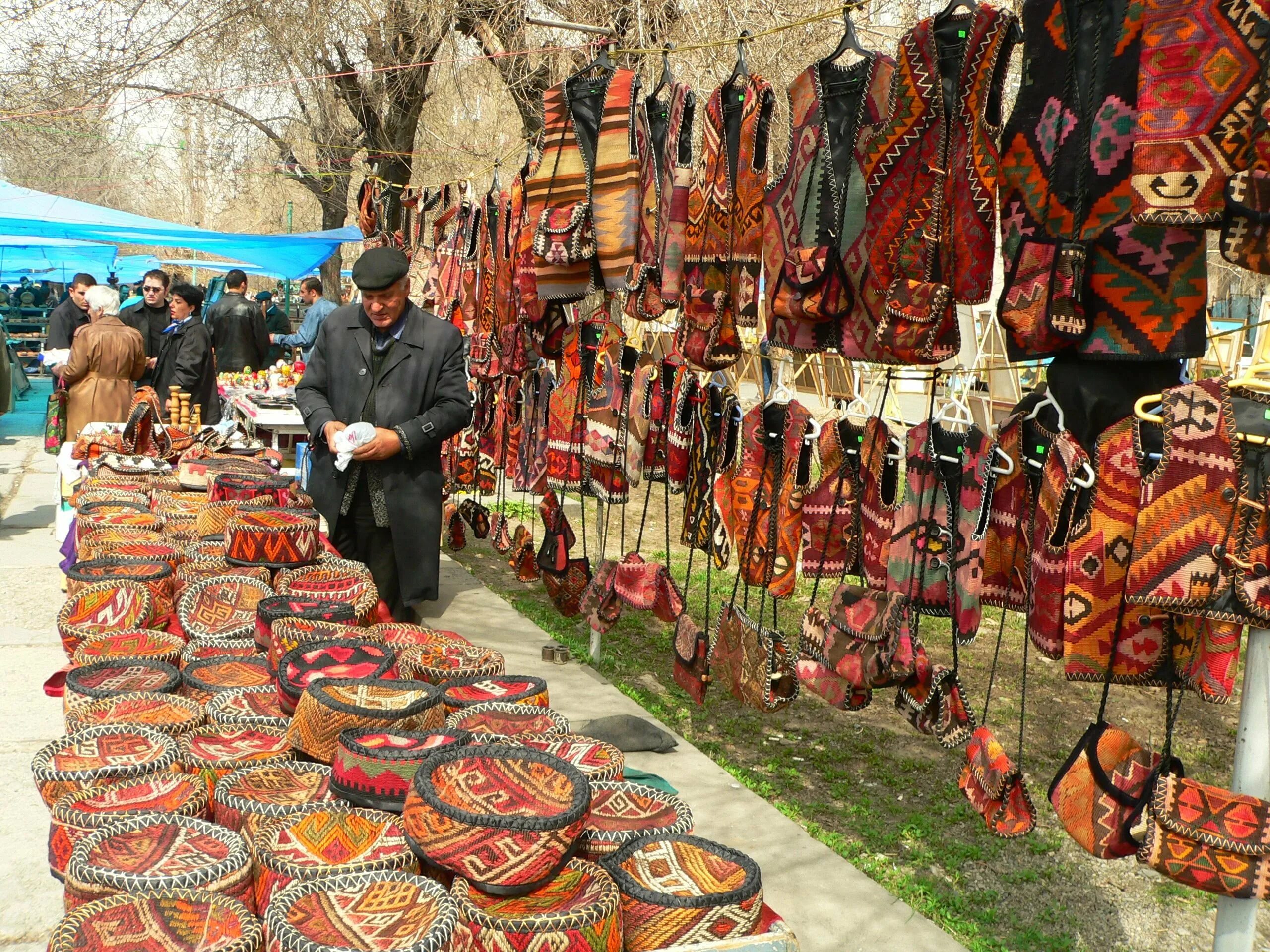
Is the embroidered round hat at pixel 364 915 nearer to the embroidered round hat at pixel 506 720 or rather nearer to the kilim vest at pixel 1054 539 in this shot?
the embroidered round hat at pixel 506 720

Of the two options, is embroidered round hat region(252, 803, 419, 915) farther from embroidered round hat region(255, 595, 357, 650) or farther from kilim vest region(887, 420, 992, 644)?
kilim vest region(887, 420, 992, 644)

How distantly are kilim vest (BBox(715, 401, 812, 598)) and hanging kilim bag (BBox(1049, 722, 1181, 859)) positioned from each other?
1074 mm

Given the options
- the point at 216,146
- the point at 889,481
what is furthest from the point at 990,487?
the point at 216,146

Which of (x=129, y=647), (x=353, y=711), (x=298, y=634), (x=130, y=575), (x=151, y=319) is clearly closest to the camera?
(x=353, y=711)

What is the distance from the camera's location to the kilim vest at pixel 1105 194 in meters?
2.06

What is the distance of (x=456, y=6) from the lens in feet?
27.2

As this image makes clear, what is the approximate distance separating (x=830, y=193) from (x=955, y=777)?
241cm

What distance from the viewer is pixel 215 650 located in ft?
7.72

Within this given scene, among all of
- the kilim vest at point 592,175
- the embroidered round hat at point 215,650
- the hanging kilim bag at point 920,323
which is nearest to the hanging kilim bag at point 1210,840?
the hanging kilim bag at point 920,323

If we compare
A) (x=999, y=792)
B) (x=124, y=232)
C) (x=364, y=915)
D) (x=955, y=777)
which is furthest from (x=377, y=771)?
(x=124, y=232)

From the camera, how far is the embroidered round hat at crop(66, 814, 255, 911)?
143 centimetres

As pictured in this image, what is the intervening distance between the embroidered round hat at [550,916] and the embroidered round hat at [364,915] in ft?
0.11

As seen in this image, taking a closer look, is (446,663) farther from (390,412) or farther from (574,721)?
(390,412)

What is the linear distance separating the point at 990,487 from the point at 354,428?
2200 mm
